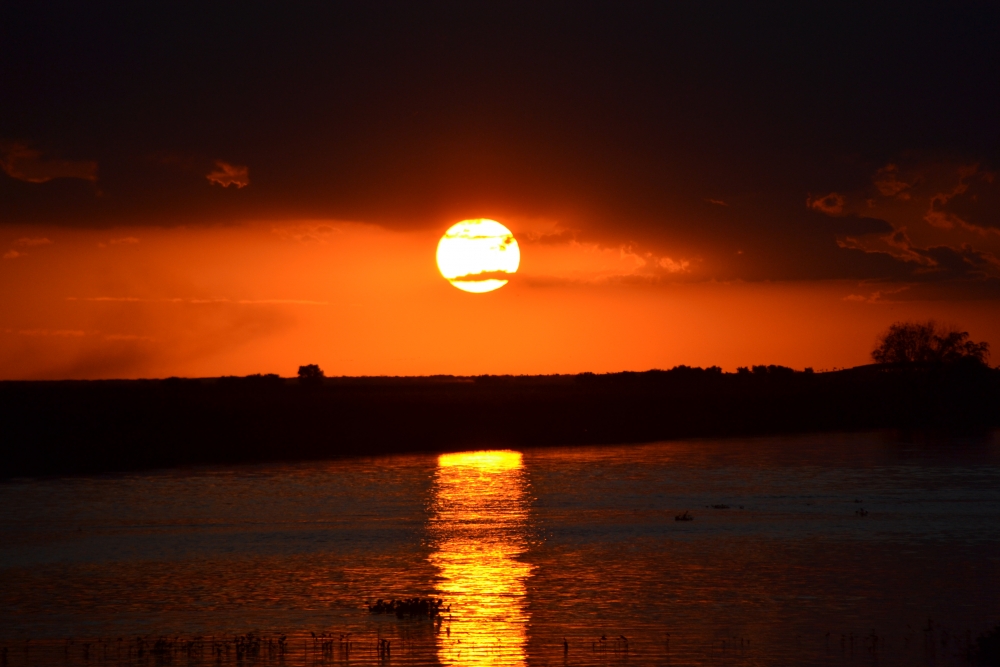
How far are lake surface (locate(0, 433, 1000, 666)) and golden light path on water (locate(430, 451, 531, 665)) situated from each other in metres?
0.09

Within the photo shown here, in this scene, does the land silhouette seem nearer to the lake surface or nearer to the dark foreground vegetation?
the dark foreground vegetation

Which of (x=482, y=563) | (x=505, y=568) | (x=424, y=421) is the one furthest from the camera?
(x=424, y=421)

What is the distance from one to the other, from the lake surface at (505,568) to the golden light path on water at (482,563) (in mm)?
90

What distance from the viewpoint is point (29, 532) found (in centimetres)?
3597

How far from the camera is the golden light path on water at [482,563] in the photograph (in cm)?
2122

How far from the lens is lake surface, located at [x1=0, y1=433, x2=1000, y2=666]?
69.7ft

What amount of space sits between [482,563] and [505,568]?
111 centimetres

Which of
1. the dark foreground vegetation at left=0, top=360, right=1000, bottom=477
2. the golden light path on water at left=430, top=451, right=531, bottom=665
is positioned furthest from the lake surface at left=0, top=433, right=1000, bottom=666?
the dark foreground vegetation at left=0, top=360, right=1000, bottom=477

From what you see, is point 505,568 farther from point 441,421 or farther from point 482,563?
point 441,421

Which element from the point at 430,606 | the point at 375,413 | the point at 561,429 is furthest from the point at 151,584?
the point at 375,413

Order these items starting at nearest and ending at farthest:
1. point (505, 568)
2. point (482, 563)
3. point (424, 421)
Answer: point (505, 568)
point (482, 563)
point (424, 421)

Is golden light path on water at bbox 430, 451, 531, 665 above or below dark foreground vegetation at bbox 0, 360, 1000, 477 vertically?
below

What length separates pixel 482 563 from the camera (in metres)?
30.0

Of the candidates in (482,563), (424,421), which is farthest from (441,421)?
(482,563)
